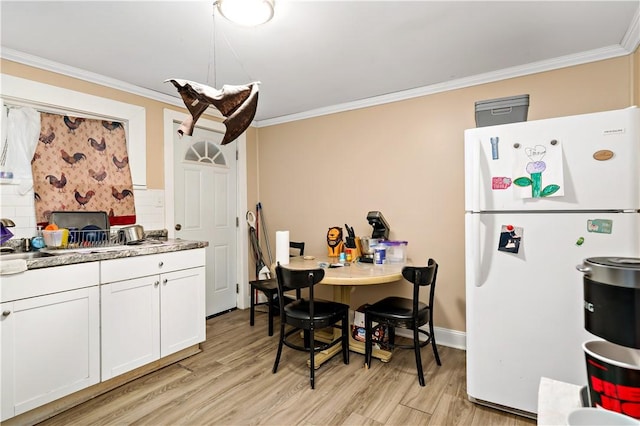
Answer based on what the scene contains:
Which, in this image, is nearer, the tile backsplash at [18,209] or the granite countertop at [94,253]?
the granite countertop at [94,253]

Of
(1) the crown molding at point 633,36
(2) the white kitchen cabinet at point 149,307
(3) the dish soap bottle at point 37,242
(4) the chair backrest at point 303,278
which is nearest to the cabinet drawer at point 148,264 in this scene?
(2) the white kitchen cabinet at point 149,307

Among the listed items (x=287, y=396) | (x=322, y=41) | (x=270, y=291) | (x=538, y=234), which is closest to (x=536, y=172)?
(x=538, y=234)

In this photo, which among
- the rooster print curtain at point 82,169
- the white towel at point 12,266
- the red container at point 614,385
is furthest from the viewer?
the rooster print curtain at point 82,169

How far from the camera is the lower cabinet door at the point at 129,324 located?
2188 mm

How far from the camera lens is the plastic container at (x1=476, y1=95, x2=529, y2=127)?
197 centimetres

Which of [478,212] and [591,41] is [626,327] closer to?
[478,212]

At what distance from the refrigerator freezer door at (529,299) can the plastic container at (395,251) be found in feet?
3.01

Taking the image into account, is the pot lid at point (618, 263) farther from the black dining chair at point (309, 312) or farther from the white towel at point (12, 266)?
the white towel at point (12, 266)

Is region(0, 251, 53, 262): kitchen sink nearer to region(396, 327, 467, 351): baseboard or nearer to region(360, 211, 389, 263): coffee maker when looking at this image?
region(360, 211, 389, 263): coffee maker

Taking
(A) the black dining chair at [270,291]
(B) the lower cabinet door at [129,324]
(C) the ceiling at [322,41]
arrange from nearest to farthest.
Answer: (C) the ceiling at [322,41] → (B) the lower cabinet door at [129,324] → (A) the black dining chair at [270,291]

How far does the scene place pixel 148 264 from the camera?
2.41 metres

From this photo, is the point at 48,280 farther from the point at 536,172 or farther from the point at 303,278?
the point at 536,172

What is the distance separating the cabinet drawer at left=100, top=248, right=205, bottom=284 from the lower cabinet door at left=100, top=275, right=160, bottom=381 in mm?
48

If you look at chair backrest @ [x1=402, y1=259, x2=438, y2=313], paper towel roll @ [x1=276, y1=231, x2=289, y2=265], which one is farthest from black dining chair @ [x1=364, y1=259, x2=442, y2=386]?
paper towel roll @ [x1=276, y1=231, x2=289, y2=265]
